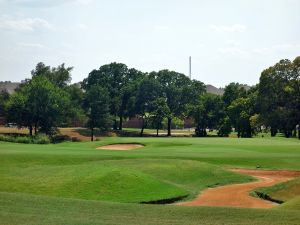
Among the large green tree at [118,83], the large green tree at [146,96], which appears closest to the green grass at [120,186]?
the large green tree at [146,96]

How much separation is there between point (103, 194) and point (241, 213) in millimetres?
10215

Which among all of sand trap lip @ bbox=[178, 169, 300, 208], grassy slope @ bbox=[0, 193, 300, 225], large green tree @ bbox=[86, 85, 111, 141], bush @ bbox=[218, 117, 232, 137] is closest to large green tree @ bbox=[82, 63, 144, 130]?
large green tree @ bbox=[86, 85, 111, 141]

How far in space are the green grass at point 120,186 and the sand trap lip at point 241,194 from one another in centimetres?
112

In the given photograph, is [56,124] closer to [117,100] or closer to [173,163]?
[117,100]

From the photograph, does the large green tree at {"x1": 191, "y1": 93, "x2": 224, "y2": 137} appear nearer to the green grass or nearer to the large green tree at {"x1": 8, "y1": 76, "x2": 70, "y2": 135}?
the large green tree at {"x1": 8, "y1": 76, "x2": 70, "y2": 135}

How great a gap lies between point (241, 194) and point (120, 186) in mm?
8247

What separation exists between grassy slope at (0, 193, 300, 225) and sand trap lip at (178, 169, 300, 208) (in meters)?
7.31

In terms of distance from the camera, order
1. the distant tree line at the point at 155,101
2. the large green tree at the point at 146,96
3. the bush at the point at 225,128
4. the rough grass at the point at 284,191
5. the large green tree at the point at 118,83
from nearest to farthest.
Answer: the rough grass at the point at 284,191 < the distant tree line at the point at 155,101 < the bush at the point at 225,128 < the large green tree at the point at 146,96 < the large green tree at the point at 118,83

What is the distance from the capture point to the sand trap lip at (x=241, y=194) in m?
28.3

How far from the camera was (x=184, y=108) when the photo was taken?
4811 inches

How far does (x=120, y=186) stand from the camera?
29.1m

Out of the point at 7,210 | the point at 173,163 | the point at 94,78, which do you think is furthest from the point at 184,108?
the point at 7,210

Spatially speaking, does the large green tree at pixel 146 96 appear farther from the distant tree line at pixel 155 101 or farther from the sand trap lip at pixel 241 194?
the sand trap lip at pixel 241 194

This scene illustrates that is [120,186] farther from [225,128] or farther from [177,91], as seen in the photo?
[177,91]
